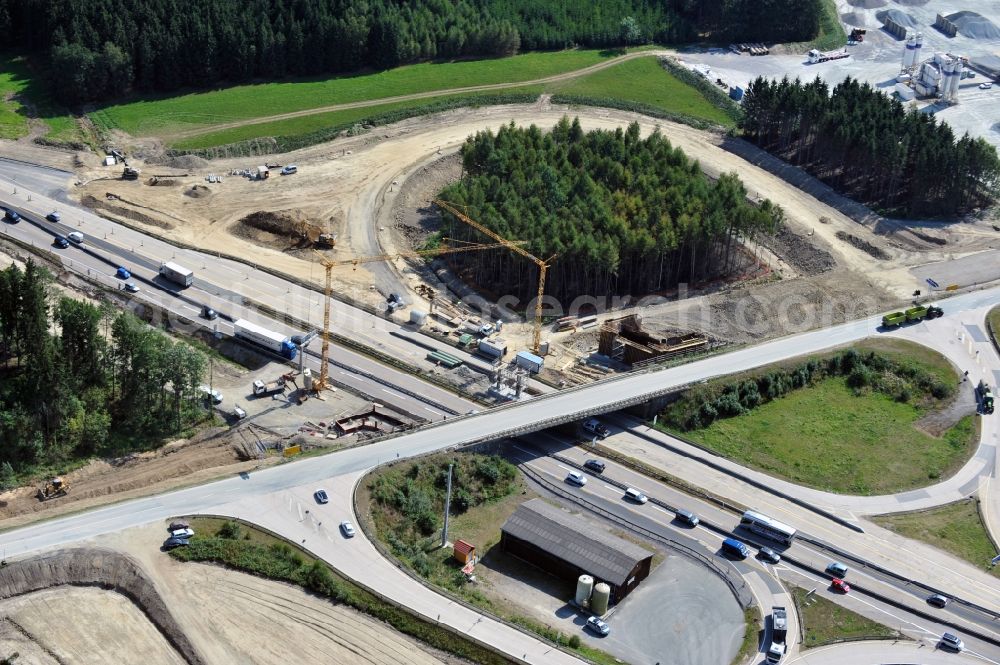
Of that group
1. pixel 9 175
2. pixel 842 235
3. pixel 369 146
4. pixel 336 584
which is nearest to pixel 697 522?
pixel 336 584

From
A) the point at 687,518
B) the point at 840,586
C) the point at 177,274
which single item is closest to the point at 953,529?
the point at 840,586

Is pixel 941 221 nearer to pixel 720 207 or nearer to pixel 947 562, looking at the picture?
pixel 720 207

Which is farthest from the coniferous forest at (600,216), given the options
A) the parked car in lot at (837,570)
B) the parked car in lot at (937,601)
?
the parked car in lot at (937,601)

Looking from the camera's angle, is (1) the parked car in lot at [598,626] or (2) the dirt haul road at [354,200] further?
(2) the dirt haul road at [354,200]

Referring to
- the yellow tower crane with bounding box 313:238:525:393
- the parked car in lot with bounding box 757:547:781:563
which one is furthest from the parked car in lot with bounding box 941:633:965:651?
the yellow tower crane with bounding box 313:238:525:393

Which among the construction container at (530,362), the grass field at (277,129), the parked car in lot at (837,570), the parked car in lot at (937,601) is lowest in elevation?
the parked car in lot at (937,601)

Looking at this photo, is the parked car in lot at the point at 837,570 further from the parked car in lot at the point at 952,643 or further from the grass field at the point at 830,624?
the parked car in lot at the point at 952,643

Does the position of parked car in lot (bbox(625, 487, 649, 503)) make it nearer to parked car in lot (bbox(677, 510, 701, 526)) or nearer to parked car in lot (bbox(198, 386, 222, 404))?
parked car in lot (bbox(677, 510, 701, 526))
